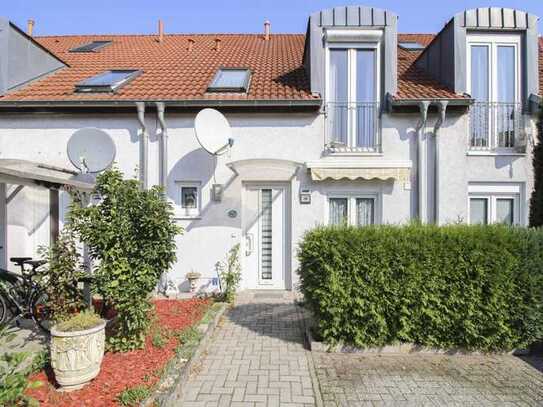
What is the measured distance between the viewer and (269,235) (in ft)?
32.0

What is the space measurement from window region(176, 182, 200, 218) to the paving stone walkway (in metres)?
3.08

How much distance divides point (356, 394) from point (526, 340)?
3413 mm

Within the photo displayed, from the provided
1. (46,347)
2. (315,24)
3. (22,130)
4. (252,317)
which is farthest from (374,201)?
(22,130)

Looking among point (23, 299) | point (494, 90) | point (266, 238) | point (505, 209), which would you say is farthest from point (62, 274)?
point (494, 90)

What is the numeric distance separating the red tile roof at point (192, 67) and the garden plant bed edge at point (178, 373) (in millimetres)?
6283

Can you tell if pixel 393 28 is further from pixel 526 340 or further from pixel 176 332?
pixel 176 332

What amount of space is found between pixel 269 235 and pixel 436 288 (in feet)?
16.3

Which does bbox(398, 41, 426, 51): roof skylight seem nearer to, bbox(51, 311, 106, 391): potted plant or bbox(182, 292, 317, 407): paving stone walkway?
bbox(182, 292, 317, 407): paving stone walkway

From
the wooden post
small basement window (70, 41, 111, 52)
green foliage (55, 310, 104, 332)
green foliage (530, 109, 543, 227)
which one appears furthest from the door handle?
small basement window (70, 41, 111, 52)

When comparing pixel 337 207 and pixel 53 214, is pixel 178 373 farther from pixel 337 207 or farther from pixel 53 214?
pixel 337 207

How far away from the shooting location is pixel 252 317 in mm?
7598

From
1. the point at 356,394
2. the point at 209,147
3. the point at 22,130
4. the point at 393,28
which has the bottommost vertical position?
the point at 356,394

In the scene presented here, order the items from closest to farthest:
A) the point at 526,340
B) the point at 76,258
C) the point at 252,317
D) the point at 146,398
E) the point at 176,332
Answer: the point at 146,398 < the point at 76,258 < the point at 526,340 < the point at 176,332 < the point at 252,317


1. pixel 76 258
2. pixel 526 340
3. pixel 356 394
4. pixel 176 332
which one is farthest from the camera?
pixel 176 332
